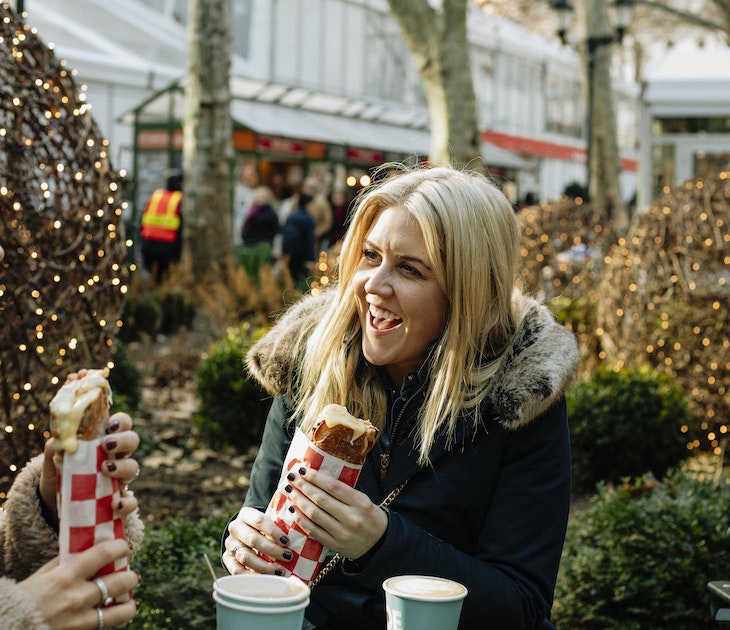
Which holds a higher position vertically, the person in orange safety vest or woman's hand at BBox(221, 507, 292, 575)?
the person in orange safety vest

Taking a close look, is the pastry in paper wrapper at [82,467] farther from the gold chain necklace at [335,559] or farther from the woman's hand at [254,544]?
the gold chain necklace at [335,559]

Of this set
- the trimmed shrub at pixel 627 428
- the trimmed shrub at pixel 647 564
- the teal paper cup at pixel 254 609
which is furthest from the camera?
the trimmed shrub at pixel 627 428

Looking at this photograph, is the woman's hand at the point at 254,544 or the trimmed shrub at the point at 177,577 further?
the trimmed shrub at the point at 177,577

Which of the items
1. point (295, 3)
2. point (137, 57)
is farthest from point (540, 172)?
point (137, 57)

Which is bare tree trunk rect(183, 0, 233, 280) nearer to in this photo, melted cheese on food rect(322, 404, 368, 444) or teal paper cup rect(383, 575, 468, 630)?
melted cheese on food rect(322, 404, 368, 444)

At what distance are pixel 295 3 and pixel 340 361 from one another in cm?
2867

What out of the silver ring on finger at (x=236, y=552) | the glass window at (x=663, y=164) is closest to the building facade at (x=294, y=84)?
the glass window at (x=663, y=164)

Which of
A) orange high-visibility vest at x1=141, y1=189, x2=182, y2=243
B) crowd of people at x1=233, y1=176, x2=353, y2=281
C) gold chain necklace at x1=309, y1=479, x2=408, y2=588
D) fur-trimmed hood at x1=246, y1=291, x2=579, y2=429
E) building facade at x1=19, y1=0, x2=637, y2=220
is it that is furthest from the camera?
building facade at x1=19, y1=0, x2=637, y2=220

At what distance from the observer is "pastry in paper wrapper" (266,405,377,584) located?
197 cm

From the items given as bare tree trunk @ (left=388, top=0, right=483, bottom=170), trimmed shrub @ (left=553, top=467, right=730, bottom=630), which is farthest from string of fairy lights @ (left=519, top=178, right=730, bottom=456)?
bare tree trunk @ (left=388, top=0, right=483, bottom=170)

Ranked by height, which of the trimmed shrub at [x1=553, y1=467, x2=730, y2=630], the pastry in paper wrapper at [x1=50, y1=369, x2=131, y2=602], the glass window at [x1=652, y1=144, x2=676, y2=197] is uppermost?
the glass window at [x1=652, y1=144, x2=676, y2=197]

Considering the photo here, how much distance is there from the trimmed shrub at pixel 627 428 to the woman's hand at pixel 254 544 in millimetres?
4674

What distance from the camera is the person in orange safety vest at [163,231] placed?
15.0 metres

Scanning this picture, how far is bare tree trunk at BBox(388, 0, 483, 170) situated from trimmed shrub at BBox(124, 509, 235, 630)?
10.6m
